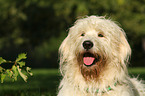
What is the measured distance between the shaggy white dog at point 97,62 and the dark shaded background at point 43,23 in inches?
478

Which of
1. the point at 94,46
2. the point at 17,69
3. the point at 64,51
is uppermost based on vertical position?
the point at 94,46

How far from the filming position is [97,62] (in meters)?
4.43

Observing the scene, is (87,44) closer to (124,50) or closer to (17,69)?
(124,50)

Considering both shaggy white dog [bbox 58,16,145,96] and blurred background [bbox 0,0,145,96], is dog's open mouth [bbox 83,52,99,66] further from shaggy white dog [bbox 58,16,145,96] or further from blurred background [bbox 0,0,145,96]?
blurred background [bbox 0,0,145,96]

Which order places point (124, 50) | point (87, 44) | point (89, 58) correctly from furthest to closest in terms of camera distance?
point (124, 50)
point (89, 58)
point (87, 44)

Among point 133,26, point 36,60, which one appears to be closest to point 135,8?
point 133,26

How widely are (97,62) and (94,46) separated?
28 cm

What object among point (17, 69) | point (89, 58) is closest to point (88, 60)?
point (89, 58)

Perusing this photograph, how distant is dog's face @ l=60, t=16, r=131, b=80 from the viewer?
4344mm

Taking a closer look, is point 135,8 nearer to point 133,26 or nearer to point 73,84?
point 133,26

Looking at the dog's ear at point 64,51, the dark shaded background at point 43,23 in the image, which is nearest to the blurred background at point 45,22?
the dark shaded background at point 43,23

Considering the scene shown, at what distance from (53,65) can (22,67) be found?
2852 cm

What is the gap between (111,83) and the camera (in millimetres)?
4531

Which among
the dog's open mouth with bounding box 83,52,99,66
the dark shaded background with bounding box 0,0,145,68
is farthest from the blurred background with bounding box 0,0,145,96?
the dog's open mouth with bounding box 83,52,99,66
